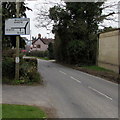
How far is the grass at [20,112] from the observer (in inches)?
310

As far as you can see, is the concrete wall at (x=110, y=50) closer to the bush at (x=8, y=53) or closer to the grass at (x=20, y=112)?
the bush at (x=8, y=53)

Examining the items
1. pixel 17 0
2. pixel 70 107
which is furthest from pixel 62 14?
pixel 70 107

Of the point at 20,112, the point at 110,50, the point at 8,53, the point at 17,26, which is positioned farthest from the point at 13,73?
the point at 110,50

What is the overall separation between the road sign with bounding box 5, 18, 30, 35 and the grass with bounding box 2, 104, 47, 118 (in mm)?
7853

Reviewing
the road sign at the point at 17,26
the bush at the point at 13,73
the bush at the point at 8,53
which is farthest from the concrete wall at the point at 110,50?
the road sign at the point at 17,26

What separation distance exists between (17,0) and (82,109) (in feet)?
31.0

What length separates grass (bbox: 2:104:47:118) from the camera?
788 centimetres

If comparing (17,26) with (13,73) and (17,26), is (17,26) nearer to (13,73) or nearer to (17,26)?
(17,26)

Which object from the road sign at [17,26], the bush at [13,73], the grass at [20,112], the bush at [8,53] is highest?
the road sign at [17,26]

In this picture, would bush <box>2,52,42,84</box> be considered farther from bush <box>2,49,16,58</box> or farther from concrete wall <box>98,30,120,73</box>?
concrete wall <box>98,30,120,73</box>

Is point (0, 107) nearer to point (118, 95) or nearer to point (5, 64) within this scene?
point (118, 95)

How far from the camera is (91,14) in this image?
121ft

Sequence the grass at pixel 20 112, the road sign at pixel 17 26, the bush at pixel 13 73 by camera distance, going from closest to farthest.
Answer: the grass at pixel 20 112
the road sign at pixel 17 26
the bush at pixel 13 73

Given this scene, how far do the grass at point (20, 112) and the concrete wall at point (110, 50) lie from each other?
16419 millimetres
